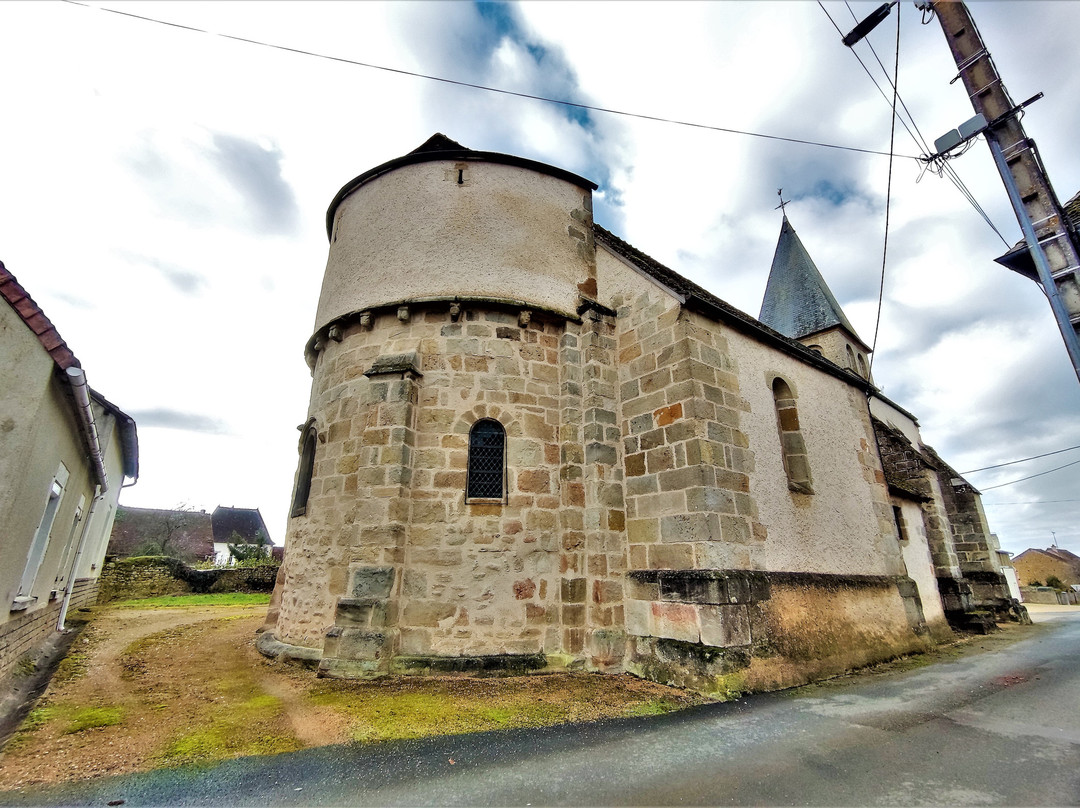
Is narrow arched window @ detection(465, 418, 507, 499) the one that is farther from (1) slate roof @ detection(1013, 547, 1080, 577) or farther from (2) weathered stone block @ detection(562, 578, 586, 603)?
(1) slate roof @ detection(1013, 547, 1080, 577)

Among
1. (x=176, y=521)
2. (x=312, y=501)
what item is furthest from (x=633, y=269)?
(x=176, y=521)

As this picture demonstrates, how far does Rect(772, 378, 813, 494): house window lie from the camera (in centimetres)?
817

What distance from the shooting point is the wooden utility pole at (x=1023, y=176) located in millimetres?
6426

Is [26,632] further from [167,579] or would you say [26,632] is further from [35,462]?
[167,579]

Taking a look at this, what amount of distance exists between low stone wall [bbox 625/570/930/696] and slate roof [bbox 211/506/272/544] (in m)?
47.3

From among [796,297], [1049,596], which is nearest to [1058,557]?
[1049,596]

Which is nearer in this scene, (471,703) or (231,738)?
(231,738)

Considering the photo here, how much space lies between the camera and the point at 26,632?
6.67 metres

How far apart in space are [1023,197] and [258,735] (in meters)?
10.9

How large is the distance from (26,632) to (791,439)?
11.4 meters

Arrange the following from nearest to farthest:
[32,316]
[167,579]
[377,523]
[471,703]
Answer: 1. [32,316]
2. [471,703]
3. [377,523]
4. [167,579]

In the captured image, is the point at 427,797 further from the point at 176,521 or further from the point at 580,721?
the point at 176,521

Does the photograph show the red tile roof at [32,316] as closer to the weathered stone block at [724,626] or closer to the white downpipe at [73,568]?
the white downpipe at [73,568]

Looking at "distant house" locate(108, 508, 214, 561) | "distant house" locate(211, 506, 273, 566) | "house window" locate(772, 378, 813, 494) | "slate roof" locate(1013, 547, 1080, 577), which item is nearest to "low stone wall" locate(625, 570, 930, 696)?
"house window" locate(772, 378, 813, 494)
